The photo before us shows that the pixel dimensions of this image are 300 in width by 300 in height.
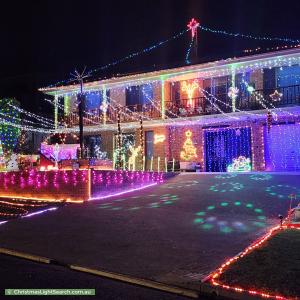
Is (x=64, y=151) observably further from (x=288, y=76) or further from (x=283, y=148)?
(x=288, y=76)

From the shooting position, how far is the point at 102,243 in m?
9.44

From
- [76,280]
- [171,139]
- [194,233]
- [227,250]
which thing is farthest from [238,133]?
[76,280]

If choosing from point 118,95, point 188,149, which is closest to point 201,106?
point 188,149

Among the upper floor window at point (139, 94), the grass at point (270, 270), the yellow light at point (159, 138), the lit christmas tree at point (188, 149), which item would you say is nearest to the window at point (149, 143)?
the yellow light at point (159, 138)

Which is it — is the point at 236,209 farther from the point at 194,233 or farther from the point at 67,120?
the point at 67,120

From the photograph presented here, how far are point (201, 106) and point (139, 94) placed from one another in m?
4.58

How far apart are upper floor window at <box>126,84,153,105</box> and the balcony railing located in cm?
41

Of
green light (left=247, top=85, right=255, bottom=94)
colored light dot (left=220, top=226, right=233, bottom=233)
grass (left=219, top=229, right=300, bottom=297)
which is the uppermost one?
green light (left=247, top=85, right=255, bottom=94)

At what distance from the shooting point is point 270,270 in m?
6.72

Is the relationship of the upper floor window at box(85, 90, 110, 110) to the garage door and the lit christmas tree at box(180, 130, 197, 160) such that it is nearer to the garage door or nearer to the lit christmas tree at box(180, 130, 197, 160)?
the lit christmas tree at box(180, 130, 197, 160)

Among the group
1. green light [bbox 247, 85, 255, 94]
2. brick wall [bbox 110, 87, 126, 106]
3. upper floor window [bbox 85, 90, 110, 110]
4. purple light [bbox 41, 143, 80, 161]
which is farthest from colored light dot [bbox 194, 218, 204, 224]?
upper floor window [bbox 85, 90, 110, 110]

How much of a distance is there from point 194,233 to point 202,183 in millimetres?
7420

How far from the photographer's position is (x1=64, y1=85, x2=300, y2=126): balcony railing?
21.3 metres

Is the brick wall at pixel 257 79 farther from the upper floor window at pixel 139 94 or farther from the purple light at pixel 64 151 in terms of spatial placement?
the purple light at pixel 64 151
